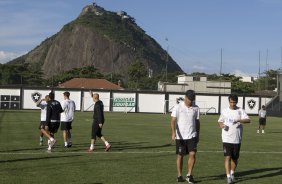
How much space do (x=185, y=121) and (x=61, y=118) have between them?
26.9ft

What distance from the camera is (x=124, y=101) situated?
234ft

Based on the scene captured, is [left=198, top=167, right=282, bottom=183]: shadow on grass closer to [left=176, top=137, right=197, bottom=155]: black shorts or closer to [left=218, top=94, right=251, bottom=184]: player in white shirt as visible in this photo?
[left=218, top=94, right=251, bottom=184]: player in white shirt

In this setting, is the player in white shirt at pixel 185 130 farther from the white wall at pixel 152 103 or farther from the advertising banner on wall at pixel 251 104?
the advertising banner on wall at pixel 251 104

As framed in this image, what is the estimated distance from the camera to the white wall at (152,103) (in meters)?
72.1

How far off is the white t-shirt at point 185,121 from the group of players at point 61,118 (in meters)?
5.92

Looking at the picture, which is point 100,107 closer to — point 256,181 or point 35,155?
point 35,155

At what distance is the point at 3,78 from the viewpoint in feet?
406

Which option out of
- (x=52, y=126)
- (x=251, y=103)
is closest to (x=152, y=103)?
(x=251, y=103)

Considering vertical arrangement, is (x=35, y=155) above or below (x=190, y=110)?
below

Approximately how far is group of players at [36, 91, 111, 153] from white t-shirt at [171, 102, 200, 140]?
592 centimetres

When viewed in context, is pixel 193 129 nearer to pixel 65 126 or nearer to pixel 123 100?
pixel 65 126

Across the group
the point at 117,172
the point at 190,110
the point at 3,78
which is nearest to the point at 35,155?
the point at 117,172

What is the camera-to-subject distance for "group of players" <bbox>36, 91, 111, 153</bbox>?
17141 millimetres

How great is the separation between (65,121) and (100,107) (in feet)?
6.71
